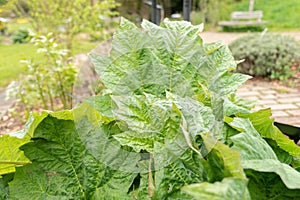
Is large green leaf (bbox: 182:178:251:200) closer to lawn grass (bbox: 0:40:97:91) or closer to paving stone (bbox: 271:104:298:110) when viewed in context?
paving stone (bbox: 271:104:298:110)

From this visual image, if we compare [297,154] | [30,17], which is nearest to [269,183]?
[297,154]

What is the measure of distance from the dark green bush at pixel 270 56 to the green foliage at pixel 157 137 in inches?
195

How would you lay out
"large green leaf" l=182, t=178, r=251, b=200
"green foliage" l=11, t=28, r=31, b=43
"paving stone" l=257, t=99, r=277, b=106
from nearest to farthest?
1. "large green leaf" l=182, t=178, r=251, b=200
2. "paving stone" l=257, t=99, r=277, b=106
3. "green foliage" l=11, t=28, r=31, b=43

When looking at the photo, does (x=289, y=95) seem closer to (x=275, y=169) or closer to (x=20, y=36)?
(x=275, y=169)

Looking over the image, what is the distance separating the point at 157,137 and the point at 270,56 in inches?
209

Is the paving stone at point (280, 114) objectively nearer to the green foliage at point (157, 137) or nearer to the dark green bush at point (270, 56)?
the dark green bush at point (270, 56)

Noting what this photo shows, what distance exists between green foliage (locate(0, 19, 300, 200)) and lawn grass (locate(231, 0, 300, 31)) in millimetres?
11563

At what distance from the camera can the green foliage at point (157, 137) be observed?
1.41 ft

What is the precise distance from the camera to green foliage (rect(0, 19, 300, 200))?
43 centimetres

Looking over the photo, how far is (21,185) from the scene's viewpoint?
1.71 ft

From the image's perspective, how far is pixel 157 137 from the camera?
491 mm

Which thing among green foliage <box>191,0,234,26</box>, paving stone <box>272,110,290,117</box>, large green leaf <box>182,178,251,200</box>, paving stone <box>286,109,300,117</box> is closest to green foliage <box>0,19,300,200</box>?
large green leaf <box>182,178,251,200</box>

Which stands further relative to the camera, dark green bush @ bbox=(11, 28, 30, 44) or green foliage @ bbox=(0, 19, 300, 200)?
dark green bush @ bbox=(11, 28, 30, 44)

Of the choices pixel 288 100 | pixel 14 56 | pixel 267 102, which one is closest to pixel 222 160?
pixel 267 102
